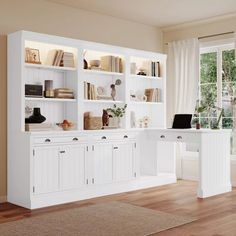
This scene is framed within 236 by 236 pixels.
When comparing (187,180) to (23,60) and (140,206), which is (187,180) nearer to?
(140,206)

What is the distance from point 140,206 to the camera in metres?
4.94

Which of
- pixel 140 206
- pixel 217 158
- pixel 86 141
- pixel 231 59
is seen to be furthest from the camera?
pixel 231 59

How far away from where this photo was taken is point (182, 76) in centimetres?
703

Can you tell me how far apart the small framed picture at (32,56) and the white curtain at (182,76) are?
2.79 metres

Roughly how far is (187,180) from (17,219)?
11.5 feet

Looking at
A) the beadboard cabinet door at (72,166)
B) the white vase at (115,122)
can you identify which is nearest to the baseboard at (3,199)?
the beadboard cabinet door at (72,166)

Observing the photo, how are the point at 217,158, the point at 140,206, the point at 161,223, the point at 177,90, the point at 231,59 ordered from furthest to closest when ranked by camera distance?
the point at 177,90
the point at 231,59
the point at 217,158
the point at 140,206
the point at 161,223

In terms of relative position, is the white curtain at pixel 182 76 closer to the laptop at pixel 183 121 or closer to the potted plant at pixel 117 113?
the laptop at pixel 183 121

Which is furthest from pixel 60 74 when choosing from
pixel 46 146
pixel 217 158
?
pixel 217 158

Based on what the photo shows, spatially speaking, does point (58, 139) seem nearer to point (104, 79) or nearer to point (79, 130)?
point (79, 130)

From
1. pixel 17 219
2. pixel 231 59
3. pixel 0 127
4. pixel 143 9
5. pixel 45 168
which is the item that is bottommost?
pixel 17 219

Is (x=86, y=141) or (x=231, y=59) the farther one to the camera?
(x=231, y=59)

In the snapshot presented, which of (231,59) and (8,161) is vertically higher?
(231,59)

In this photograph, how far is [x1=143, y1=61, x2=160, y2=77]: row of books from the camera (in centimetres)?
674
